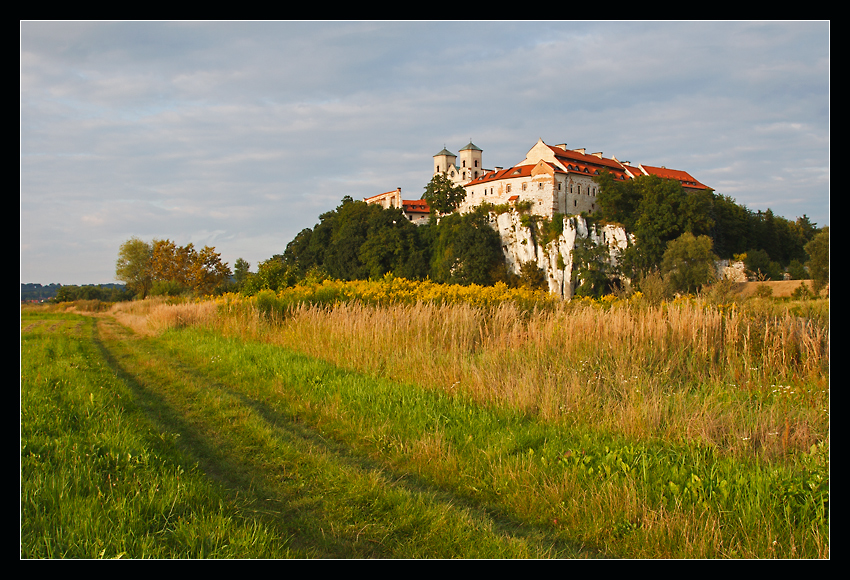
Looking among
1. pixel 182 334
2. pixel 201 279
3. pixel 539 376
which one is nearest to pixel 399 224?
pixel 201 279

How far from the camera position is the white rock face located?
7619cm

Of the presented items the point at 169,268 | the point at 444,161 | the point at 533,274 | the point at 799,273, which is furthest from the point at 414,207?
the point at 799,273

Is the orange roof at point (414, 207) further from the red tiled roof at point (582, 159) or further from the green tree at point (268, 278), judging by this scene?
the green tree at point (268, 278)

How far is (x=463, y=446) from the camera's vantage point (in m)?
4.99

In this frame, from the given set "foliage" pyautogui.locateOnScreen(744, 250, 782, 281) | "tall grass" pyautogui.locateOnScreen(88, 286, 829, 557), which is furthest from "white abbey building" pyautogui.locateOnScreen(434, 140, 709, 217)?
"tall grass" pyautogui.locateOnScreen(88, 286, 829, 557)

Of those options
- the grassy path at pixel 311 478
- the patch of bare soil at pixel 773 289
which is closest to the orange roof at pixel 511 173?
the patch of bare soil at pixel 773 289

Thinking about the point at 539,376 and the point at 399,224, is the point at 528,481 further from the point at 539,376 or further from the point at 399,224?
the point at 399,224

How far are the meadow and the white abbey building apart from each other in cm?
7494

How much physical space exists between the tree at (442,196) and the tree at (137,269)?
57.2 metres

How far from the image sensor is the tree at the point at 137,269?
36594 mm

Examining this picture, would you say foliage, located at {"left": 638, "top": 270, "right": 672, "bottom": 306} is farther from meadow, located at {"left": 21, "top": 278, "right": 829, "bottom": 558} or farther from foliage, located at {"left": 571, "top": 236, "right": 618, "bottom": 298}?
Answer: foliage, located at {"left": 571, "top": 236, "right": 618, "bottom": 298}

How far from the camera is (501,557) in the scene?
330cm

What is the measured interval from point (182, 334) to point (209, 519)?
12.0 metres

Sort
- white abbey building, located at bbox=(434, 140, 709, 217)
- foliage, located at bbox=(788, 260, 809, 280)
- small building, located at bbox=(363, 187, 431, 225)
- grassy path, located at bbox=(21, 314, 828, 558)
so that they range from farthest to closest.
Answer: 1. small building, located at bbox=(363, 187, 431, 225)
2. white abbey building, located at bbox=(434, 140, 709, 217)
3. foliage, located at bbox=(788, 260, 809, 280)
4. grassy path, located at bbox=(21, 314, 828, 558)
